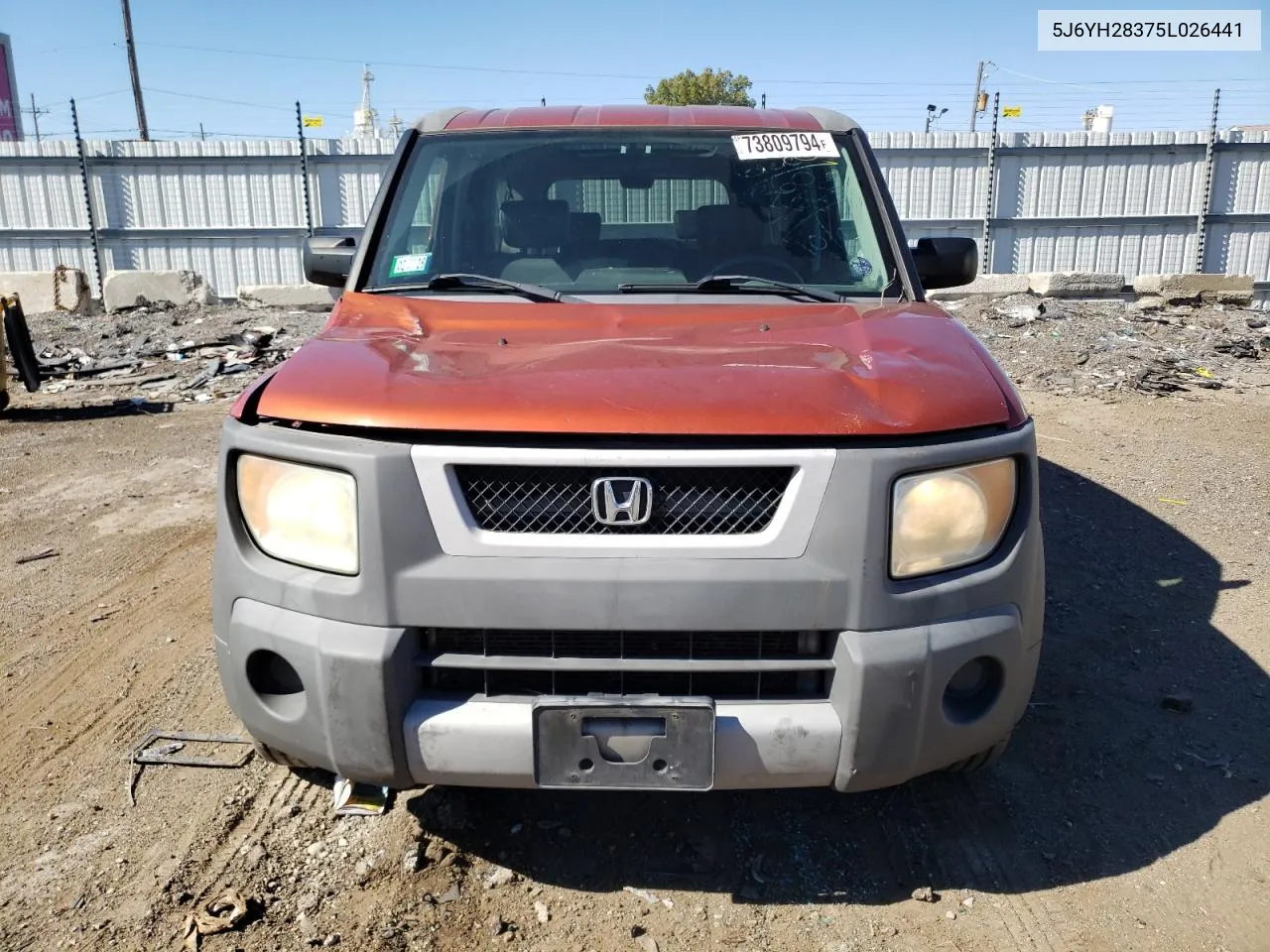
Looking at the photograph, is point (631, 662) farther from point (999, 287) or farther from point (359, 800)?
point (999, 287)

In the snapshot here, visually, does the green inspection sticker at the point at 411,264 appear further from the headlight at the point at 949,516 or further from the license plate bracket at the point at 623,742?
the headlight at the point at 949,516

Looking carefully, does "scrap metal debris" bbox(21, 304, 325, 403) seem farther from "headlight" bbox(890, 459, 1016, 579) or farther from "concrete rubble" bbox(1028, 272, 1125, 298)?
"concrete rubble" bbox(1028, 272, 1125, 298)

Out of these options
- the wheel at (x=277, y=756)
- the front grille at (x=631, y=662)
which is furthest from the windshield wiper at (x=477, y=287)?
the wheel at (x=277, y=756)

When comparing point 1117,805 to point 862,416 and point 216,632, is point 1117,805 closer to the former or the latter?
point 862,416

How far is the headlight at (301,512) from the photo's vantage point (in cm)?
212

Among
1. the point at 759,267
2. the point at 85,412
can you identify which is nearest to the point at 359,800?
the point at 759,267

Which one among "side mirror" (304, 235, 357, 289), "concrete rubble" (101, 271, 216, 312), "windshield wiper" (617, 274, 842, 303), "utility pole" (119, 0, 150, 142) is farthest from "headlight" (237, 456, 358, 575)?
"utility pole" (119, 0, 150, 142)

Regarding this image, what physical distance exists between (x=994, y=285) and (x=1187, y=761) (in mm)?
12730

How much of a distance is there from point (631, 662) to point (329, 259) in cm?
222

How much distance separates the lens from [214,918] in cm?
237

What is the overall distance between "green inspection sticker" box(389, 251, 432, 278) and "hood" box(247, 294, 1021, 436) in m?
0.44

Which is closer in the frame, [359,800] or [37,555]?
[359,800]

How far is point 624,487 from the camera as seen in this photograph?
207cm

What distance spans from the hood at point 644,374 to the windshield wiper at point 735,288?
8.5 inches
